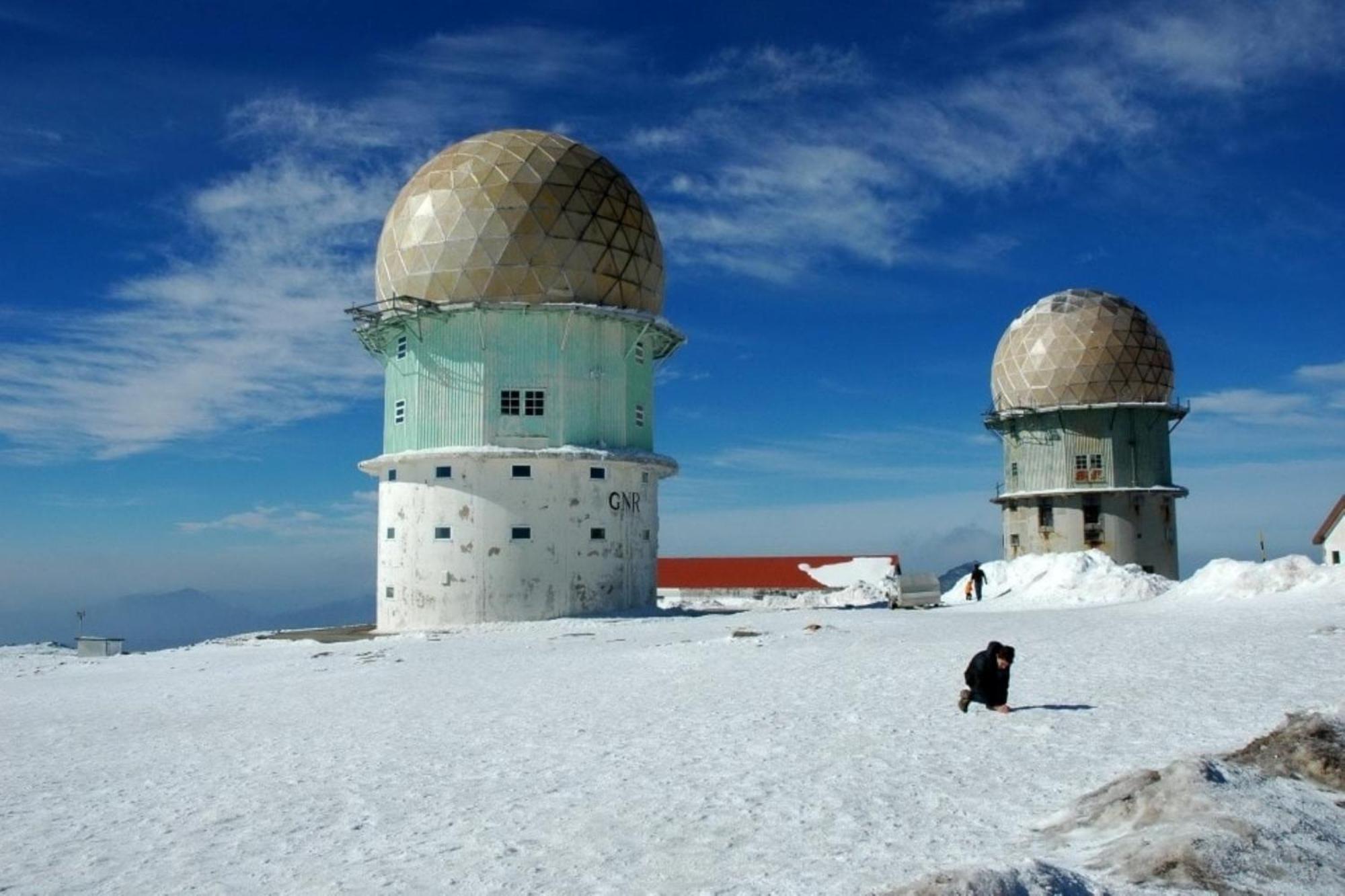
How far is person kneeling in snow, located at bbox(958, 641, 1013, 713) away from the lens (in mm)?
10938

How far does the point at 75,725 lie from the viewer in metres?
13.5

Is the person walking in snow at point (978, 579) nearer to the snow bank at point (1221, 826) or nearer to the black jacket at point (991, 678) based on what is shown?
the black jacket at point (991, 678)

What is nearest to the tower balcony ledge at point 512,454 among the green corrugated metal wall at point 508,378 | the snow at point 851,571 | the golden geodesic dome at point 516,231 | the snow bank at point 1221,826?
the green corrugated metal wall at point 508,378

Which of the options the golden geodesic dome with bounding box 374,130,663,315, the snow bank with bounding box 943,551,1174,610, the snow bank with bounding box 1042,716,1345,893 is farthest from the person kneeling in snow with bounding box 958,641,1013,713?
the golden geodesic dome with bounding box 374,130,663,315

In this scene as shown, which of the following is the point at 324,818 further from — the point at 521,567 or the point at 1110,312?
the point at 1110,312

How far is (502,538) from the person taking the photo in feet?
85.0

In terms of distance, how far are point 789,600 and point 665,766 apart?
103ft

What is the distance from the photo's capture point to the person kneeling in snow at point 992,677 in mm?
10938

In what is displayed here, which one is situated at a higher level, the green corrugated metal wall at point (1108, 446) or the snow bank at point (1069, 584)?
the green corrugated metal wall at point (1108, 446)

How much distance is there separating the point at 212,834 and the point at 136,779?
8.52 feet

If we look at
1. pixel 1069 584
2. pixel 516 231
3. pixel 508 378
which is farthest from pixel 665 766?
pixel 1069 584

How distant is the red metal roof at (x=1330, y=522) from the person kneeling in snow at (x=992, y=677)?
2641cm

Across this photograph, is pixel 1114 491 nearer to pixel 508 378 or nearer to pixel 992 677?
pixel 508 378

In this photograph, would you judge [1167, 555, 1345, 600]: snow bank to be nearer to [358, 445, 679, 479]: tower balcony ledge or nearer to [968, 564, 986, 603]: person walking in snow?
[968, 564, 986, 603]: person walking in snow
